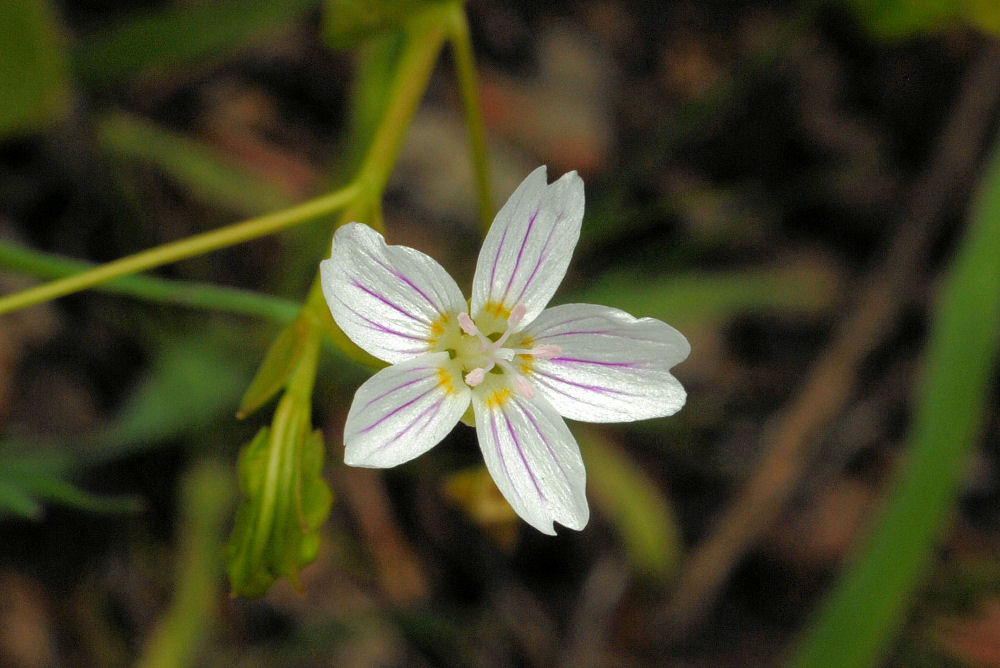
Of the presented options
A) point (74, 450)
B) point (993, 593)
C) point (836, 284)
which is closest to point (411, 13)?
point (74, 450)

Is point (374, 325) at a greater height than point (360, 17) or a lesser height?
lesser

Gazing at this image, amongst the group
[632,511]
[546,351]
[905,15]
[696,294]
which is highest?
[905,15]

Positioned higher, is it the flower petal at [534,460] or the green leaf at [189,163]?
the green leaf at [189,163]

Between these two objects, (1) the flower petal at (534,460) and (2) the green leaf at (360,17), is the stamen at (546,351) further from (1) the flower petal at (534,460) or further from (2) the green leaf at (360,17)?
(2) the green leaf at (360,17)

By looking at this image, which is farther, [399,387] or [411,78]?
[411,78]

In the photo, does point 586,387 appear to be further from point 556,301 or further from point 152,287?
point 556,301

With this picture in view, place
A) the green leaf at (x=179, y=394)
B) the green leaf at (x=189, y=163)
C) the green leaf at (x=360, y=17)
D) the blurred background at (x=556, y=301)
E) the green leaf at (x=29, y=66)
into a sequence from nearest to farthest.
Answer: the green leaf at (x=360, y=17), the green leaf at (x=29, y=66), the green leaf at (x=179, y=394), the blurred background at (x=556, y=301), the green leaf at (x=189, y=163)

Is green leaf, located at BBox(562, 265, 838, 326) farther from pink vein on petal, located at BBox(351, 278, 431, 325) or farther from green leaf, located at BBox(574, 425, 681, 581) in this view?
pink vein on petal, located at BBox(351, 278, 431, 325)

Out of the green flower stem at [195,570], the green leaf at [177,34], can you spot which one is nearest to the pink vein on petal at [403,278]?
the green flower stem at [195,570]

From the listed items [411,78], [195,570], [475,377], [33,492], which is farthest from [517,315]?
[195,570]
